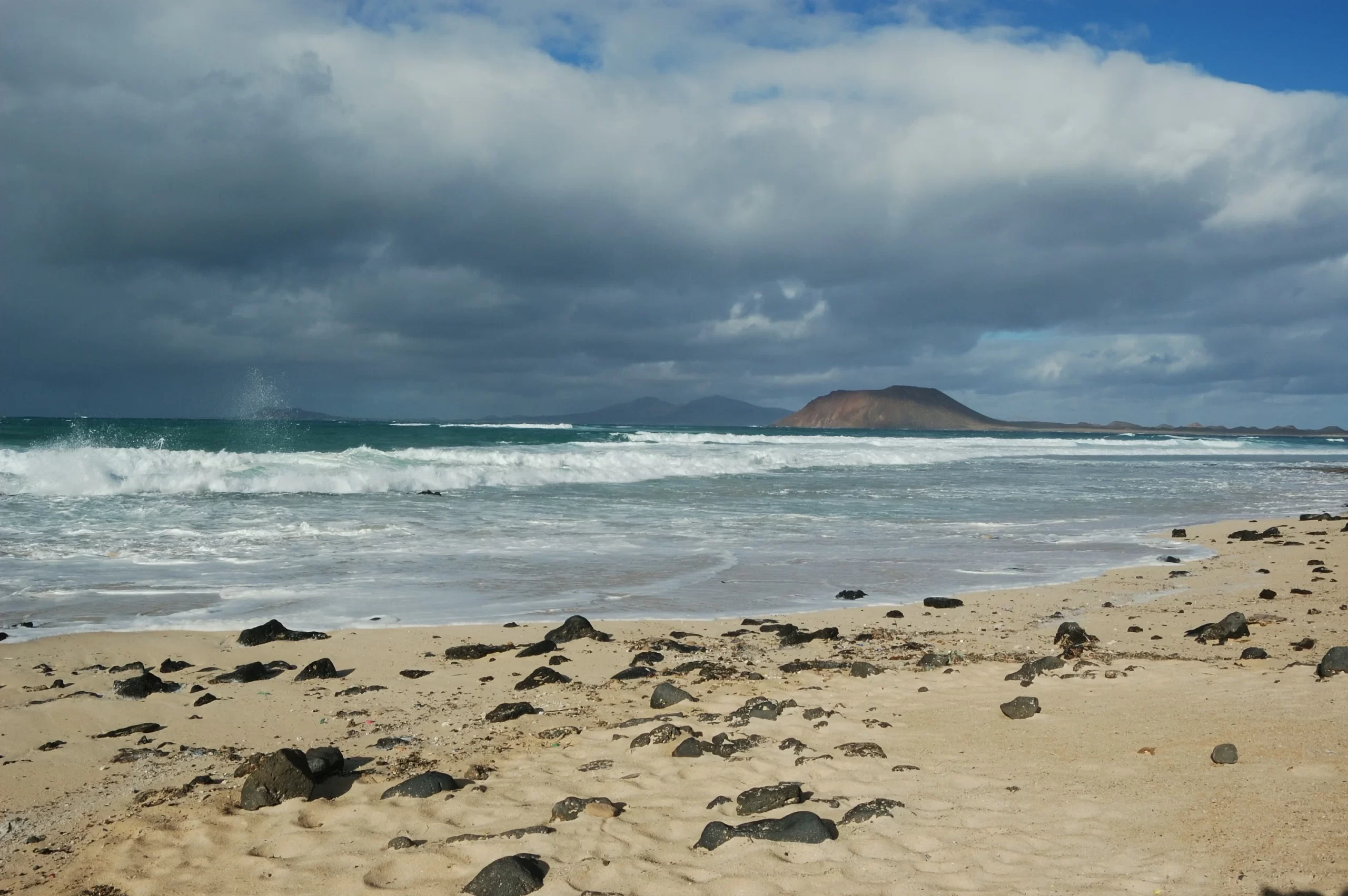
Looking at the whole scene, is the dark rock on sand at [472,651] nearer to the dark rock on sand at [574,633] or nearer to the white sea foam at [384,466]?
the dark rock on sand at [574,633]

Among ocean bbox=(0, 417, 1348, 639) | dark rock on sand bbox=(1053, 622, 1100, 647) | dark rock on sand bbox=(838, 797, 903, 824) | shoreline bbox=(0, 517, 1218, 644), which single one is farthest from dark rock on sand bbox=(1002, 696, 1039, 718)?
ocean bbox=(0, 417, 1348, 639)

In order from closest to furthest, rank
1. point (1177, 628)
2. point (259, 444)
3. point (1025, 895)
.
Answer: point (1025, 895)
point (1177, 628)
point (259, 444)

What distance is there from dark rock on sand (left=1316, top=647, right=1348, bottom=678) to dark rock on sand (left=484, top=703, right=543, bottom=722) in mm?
5069

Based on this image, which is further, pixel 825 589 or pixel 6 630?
pixel 825 589

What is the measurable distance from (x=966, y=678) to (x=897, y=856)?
3138mm

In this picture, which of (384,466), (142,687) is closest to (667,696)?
(142,687)

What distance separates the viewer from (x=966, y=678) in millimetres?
6453

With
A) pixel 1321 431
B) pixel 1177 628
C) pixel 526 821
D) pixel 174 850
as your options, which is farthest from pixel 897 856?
pixel 1321 431

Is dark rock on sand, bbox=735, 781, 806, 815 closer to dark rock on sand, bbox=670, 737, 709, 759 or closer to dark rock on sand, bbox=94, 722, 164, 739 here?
dark rock on sand, bbox=670, 737, 709, 759

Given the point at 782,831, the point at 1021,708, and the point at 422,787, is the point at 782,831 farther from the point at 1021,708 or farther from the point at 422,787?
the point at 1021,708

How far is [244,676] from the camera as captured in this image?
21.4 ft

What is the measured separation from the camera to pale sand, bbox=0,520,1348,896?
11.4 feet

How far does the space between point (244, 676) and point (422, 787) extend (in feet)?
9.31

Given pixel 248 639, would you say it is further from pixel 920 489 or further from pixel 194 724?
pixel 920 489
